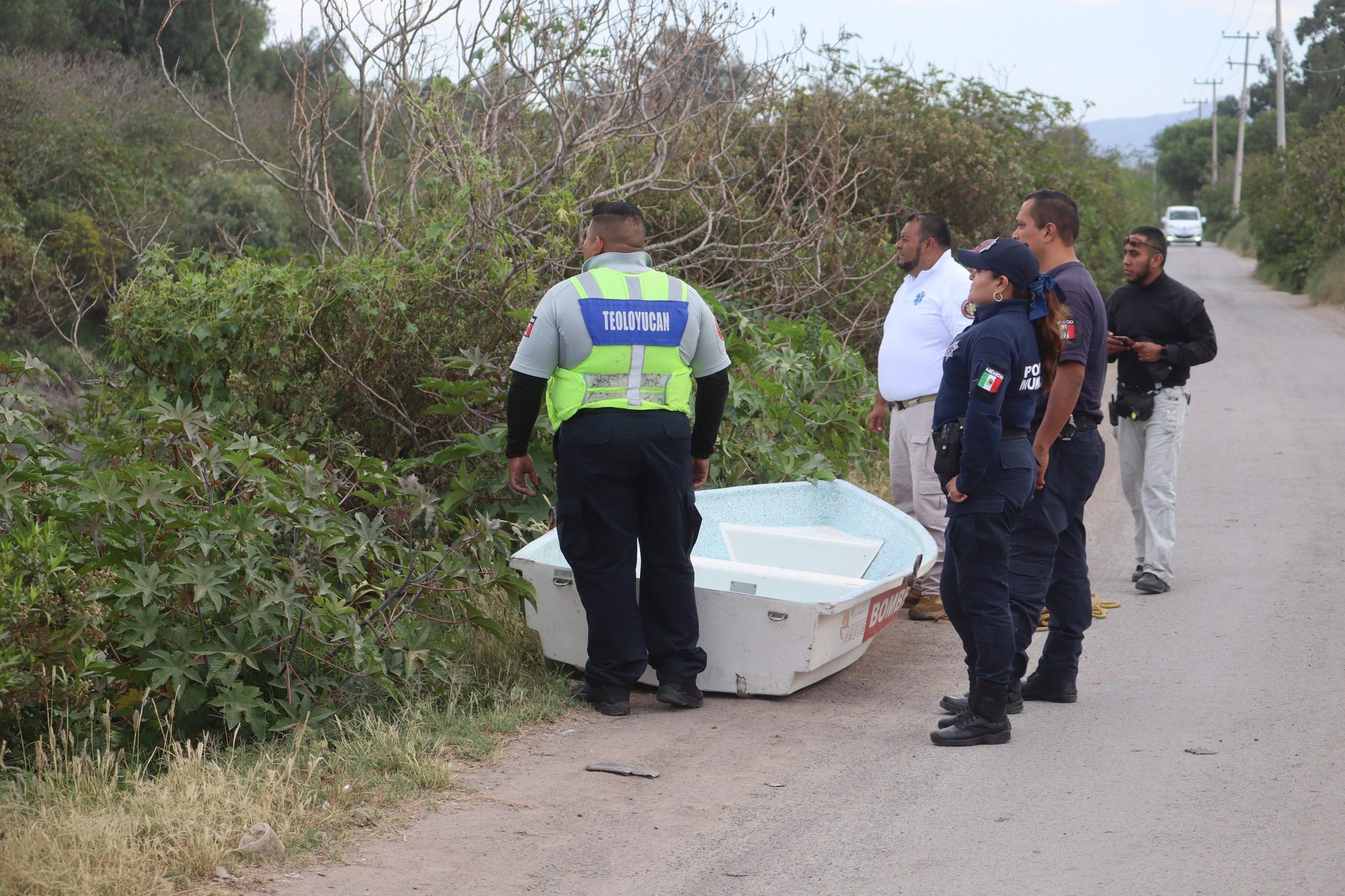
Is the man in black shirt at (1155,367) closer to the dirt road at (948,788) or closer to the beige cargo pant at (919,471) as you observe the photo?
the dirt road at (948,788)

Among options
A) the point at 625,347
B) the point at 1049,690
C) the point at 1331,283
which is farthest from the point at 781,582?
the point at 1331,283

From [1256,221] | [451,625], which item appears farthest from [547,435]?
[1256,221]

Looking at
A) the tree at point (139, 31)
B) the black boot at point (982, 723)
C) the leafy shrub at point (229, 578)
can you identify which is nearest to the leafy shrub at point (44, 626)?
the leafy shrub at point (229, 578)

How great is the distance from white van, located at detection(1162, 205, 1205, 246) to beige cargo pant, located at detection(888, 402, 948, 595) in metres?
52.6

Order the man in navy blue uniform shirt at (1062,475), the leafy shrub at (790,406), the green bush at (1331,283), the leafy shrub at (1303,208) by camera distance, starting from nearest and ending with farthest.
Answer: the man in navy blue uniform shirt at (1062,475), the leafy shrub at (790,406), the green bush at (1331,283), the leafy shrub at (1303,208)

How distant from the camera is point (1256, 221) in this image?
35625 millimetres

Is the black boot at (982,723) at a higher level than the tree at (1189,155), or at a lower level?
lower

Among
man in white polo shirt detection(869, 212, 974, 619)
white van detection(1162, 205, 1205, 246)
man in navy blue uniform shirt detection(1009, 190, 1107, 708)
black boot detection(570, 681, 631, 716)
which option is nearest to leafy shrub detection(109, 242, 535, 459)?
man in white polo shirt detection(869, 212, 974, 619)

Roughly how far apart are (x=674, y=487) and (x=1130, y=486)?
3478 mm

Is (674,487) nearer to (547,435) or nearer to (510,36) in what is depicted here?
(547,435)

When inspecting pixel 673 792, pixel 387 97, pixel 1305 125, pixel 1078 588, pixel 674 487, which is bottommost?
pixel 673 792

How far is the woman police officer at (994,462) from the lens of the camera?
16.4 feet

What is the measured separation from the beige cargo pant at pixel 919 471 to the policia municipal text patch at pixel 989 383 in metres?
2.02

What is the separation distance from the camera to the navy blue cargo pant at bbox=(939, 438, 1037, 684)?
5.01m
